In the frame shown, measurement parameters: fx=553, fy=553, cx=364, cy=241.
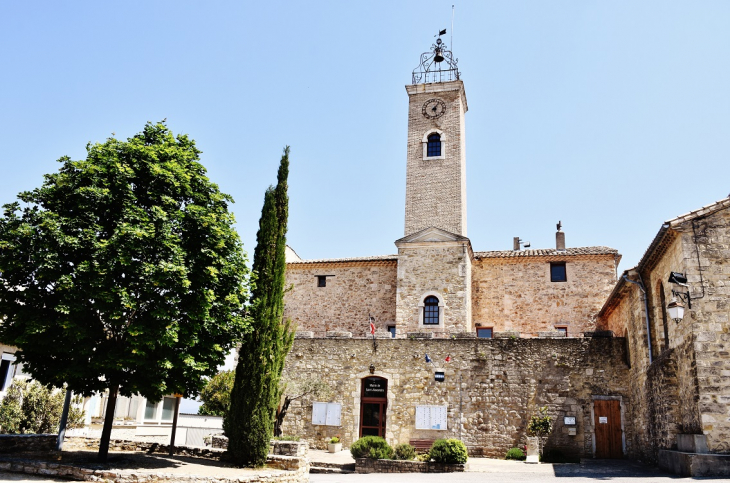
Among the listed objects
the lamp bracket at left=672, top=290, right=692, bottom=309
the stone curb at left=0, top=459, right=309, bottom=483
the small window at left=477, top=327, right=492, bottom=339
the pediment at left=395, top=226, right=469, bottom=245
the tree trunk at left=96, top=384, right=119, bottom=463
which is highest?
the pediment at left=395, top=226, right=469, bottom=245

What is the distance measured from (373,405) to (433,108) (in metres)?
15.2

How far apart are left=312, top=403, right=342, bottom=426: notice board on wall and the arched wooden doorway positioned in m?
0.92

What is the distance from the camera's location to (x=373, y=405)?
21.1m

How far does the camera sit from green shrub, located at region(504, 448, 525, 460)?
18734mm

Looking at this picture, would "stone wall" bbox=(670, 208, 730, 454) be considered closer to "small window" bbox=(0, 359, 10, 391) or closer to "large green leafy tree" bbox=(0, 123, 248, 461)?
"large green leafy tree" bbox=(0, 123, 248, 461)

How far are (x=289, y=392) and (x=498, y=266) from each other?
12.0 m

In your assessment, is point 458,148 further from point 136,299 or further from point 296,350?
point 136,299

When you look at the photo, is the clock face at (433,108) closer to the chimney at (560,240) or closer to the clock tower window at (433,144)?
the clock tower window at (433,144)

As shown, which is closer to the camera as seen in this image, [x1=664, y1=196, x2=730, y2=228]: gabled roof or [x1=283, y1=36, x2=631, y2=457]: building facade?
[x1=664, y1=196, x2=730, y2=228]: gabled roof

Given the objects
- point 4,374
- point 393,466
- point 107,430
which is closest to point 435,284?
point 393,466

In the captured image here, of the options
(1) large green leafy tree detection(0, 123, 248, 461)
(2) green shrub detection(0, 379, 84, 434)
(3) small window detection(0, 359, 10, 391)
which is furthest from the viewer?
(3) small window detection(0, 359, 10, 391)

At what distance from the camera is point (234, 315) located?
1339 centimetres

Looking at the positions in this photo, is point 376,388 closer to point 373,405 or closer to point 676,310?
point 373,405

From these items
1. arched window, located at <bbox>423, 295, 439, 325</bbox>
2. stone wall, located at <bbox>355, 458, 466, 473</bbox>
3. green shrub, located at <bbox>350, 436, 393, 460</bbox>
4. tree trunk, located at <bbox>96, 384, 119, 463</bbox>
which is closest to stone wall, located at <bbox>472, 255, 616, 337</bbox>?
arched window, located at <bbox>423, 295, 439, 325</bbox>
